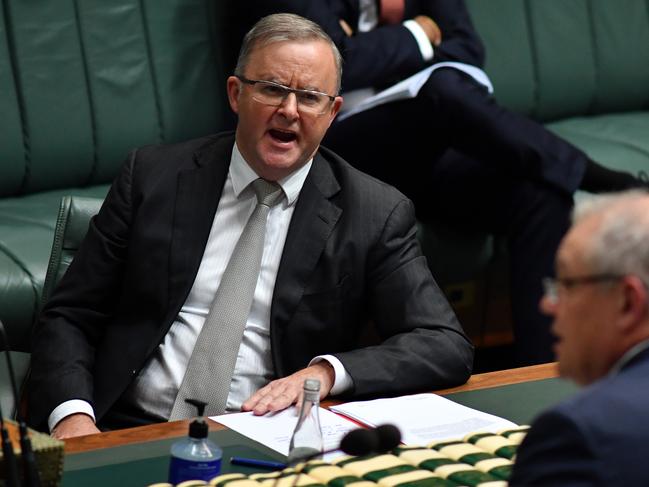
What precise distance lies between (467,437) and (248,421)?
0.35 metres

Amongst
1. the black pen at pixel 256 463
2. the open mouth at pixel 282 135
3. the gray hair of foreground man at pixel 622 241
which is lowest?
the black pen at pixel 256 463

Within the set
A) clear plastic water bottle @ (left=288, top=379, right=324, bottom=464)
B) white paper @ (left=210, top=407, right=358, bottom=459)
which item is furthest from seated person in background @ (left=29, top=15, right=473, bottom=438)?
clear plastic water bottle @ (left=288, top=379, right=324, bottom=464)

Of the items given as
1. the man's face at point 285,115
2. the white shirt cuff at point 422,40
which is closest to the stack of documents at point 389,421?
the man's face at point 285,115

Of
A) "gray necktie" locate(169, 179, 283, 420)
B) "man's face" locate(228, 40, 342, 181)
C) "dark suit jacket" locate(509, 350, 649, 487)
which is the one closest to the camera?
"dark suit jacket" locate(509, 350, 649, 487)

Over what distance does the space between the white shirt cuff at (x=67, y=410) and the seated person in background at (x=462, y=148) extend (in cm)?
151

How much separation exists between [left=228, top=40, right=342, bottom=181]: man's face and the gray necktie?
0.24ft

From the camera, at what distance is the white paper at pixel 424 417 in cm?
196

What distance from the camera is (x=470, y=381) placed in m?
2.33

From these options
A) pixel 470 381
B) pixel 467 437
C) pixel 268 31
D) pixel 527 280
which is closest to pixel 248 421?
pixel 467 437

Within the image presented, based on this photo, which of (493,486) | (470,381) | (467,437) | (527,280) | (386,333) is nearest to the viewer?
(493,486)

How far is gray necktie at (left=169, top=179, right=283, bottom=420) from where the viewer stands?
2.36 m

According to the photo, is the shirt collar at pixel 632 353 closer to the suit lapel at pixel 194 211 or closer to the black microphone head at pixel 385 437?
the black microphone head at pixel 385 437

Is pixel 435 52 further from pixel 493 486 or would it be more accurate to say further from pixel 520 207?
pixel 493 486

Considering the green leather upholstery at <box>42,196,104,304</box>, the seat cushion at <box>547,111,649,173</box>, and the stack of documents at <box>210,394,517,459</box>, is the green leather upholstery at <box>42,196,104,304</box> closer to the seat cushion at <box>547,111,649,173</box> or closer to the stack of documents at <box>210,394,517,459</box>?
the stack of documents at <box>210,394,517,459</box>
